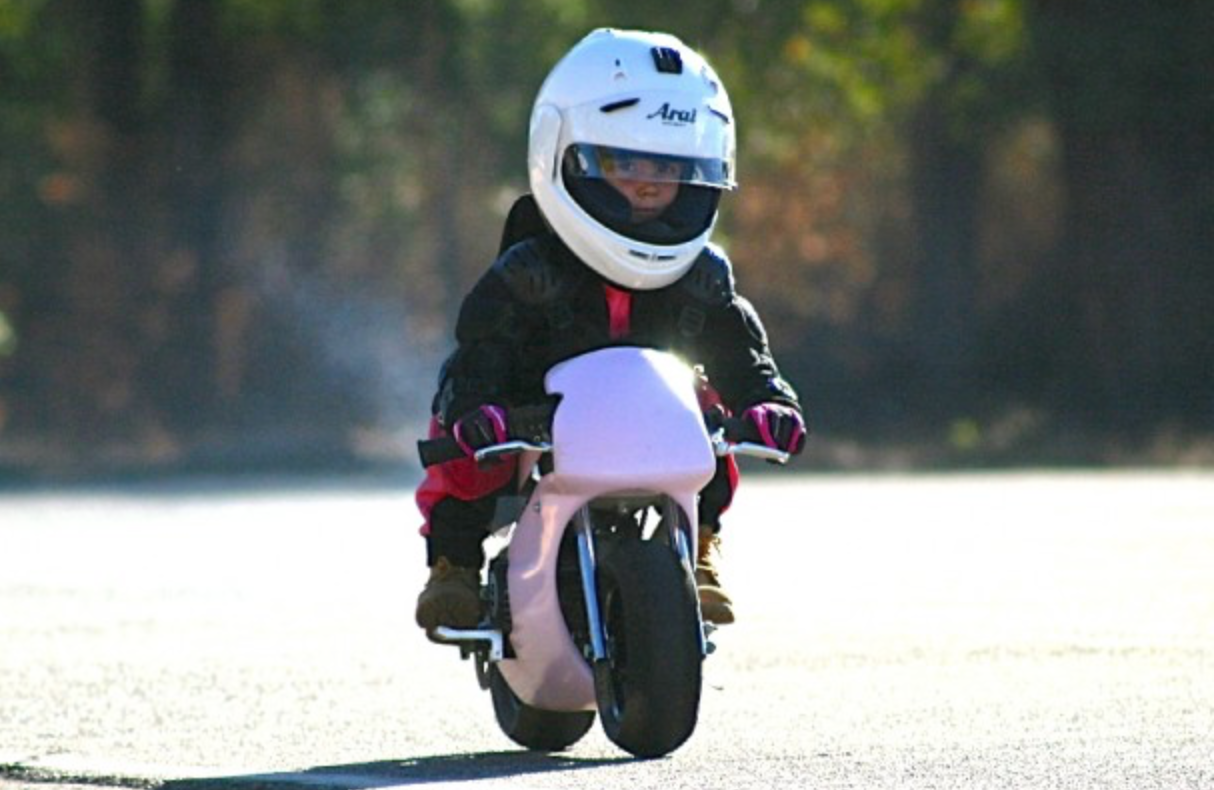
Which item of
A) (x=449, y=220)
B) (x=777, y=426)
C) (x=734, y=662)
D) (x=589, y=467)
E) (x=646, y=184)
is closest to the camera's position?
(x=589, y=467)

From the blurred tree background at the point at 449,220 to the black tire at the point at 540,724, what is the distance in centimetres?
1982

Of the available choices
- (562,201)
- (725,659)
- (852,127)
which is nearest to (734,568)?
(725,659)

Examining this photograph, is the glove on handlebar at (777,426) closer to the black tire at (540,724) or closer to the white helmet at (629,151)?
the white helmet at (629,151)

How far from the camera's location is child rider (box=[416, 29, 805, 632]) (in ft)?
27.0

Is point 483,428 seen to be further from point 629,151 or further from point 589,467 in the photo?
point 629,151

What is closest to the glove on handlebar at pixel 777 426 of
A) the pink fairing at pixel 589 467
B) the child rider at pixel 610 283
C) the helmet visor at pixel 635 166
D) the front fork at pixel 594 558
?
the child rider at pixel 610 283

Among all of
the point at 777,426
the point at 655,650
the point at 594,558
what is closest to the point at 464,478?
the point at 594,558

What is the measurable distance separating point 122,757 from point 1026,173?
40854mm

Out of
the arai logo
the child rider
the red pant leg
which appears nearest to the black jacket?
the child rider

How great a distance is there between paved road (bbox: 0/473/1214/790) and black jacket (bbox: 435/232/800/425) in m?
0.95

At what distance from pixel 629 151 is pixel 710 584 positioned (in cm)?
118

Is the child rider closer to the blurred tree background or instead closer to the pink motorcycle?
the pink motorcycle

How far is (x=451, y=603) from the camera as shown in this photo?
328 inches

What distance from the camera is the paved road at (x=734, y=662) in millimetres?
7711
